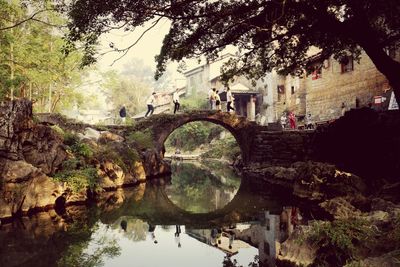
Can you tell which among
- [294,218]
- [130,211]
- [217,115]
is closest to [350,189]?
[294,218]

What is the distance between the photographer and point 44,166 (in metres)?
12.9

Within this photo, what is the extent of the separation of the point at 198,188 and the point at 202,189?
354 millimetres

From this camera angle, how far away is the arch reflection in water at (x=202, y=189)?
14930 mm

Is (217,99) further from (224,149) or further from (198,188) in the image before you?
(224,149)

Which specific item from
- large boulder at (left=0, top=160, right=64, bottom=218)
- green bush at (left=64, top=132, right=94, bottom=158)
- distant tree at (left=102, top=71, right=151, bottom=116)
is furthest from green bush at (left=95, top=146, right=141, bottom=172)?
distant tree at (left=102, top=71, right=151, bottom=116)

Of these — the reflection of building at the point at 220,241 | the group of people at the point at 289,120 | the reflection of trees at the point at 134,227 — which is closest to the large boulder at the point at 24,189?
the reflection of trees at the point at 134,227

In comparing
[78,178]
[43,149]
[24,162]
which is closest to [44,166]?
[43,149]

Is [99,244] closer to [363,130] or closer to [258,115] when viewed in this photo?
[363,130]

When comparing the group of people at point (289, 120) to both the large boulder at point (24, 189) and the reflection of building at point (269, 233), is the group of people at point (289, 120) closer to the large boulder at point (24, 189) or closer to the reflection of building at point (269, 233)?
the reflection of building at point (269, 233)

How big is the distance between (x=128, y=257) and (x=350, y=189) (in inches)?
331

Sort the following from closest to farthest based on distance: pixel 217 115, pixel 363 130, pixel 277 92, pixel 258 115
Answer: pixel 363 130, pixel 217 115, pixel 277 92, pixel 258 115

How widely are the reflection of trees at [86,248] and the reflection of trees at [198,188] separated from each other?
4742mm

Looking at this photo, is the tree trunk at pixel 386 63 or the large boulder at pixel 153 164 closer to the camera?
the tree trunk at pixel 386 63

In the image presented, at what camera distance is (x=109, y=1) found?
821cm
